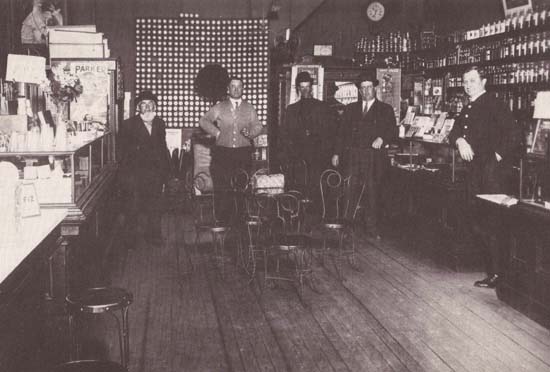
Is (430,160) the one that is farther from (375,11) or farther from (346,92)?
(375,11)

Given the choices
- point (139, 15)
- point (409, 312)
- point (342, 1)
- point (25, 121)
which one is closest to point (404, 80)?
point (342, 1)

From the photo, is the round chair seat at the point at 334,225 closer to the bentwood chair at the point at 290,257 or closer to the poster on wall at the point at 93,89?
the bentwood chair at the point at 290,257

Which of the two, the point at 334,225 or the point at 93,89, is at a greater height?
the point at 93,89

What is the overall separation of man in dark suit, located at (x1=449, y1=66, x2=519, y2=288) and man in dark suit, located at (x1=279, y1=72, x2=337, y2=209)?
2879mm

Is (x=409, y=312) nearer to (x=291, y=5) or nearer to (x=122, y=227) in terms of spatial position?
(x=122, y=227)

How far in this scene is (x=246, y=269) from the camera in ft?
18.9

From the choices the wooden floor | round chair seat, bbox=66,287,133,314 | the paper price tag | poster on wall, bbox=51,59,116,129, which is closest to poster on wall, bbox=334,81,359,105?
poster on wall, bbox=51,59,116,129

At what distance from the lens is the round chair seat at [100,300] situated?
Result: 2.88 meters

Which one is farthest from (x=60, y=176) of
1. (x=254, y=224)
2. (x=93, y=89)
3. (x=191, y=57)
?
(x=191, y=57)

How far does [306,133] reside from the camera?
8.23 metres

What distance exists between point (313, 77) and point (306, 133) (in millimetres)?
1646

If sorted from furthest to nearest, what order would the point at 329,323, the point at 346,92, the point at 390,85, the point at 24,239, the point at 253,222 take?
1. the point at 346,92
2. the point at 390,85
3. the point at 253,222
4. the point at 329,323
5. the point at 24,239

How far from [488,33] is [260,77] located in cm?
397

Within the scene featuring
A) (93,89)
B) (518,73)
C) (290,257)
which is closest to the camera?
(290,257)
